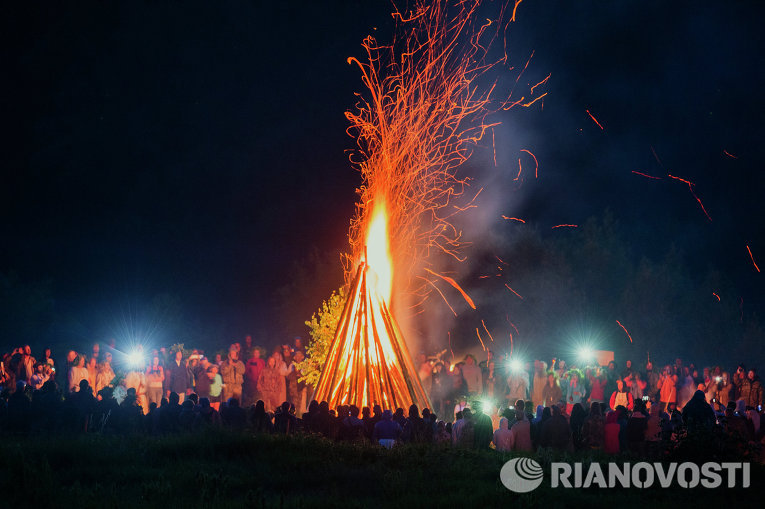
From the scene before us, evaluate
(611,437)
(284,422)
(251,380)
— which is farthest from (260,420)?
(611,437)

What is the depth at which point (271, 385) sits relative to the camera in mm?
21359

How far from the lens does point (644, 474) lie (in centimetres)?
1211

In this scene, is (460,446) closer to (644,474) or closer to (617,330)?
(644,474)

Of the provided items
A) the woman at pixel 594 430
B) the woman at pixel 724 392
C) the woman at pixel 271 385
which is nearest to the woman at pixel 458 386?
the woman at pixel 271 385

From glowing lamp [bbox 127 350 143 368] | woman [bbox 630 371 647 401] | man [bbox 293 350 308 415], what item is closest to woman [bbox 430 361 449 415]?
man [bbox 293 350 308 415]

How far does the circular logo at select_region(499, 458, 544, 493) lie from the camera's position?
36.4 feet

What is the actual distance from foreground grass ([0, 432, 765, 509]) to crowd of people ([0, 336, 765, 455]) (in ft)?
4.19

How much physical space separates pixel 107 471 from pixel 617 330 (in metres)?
32.7

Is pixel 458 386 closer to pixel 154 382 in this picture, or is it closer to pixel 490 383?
pixel 490 383

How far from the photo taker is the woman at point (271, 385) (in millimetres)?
Answer: 21344

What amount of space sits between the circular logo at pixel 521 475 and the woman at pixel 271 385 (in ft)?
33.0

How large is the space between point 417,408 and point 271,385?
6421 millimetres

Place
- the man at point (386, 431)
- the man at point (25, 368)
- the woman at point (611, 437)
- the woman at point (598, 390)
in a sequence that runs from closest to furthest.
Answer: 1. the man at point (386, 431)
2. the woman at point (611, 437)
3. the man at point (25, 368)
4. the woman at point (598, 390)

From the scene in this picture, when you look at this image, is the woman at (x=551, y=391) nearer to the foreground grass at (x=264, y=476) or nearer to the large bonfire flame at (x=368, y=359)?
the large bonfire flame at (x=368, y=359)
